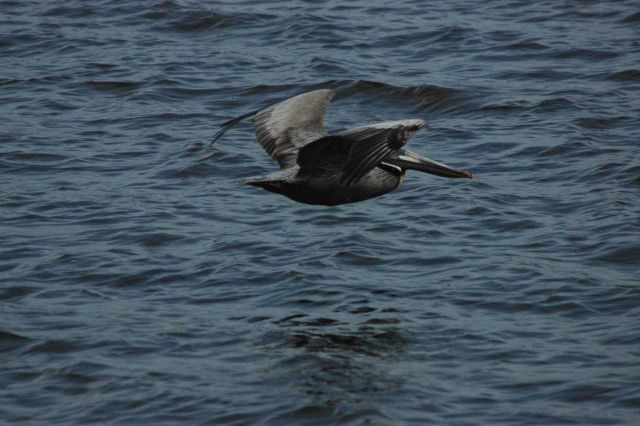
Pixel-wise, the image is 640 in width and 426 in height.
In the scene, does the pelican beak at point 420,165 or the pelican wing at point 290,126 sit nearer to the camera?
the pelican beak at point 420,165

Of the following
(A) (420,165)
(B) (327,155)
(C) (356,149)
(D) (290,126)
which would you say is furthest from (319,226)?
(C) (356,149)

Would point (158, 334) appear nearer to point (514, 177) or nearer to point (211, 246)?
point (211, 246)

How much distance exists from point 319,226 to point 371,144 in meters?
2.60

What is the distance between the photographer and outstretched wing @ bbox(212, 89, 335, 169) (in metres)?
9.33

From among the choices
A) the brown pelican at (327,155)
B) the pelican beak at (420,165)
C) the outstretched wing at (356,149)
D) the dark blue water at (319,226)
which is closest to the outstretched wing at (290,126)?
the brown pelican at (327,155)

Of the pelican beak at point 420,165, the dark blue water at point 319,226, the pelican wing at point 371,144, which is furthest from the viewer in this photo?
the pelican beak at point 420,165

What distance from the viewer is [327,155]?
28.7 feet

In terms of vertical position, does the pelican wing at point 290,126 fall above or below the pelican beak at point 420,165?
above

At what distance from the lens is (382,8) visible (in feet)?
57.5

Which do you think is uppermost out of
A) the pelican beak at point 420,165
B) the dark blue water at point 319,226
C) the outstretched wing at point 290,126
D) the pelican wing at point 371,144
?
the pelican wing at point 371,144

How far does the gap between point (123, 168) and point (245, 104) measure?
2.31 meters

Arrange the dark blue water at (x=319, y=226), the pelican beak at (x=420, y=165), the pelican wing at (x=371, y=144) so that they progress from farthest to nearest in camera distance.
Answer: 1. the pelican beak at (x=420, y=165)
2. the pelican wing at (x=371, y=144)
3. the dark blue water at (x=319, y=226)

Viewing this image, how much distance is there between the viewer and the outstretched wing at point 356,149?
26.4 ft

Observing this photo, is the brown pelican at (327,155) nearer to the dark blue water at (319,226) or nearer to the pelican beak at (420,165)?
the pelican beak at (420,165)
